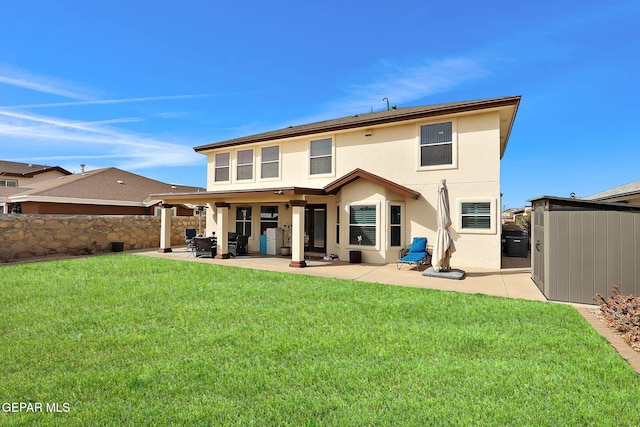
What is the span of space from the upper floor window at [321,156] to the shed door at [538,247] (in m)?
8.94

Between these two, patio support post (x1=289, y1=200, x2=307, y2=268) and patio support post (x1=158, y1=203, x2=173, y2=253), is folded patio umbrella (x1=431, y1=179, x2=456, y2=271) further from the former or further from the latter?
patio support post (x1=158, y1=203, x2=173, y2=253)

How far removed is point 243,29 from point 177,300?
1102cm

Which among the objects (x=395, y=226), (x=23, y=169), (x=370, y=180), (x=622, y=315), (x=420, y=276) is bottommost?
(x=420, y=276)

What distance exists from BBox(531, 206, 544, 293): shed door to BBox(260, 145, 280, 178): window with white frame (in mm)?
11936

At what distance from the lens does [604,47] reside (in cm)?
1180

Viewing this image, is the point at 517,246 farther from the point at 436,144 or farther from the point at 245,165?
the point at 245,165

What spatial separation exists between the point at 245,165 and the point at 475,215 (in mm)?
12531

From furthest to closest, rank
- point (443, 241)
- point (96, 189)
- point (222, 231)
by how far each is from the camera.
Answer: point (96, 189), point (222, 231), point (443, 241)

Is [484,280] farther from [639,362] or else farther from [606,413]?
[606,413]

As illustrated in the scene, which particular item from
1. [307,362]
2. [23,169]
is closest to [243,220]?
[307,362]

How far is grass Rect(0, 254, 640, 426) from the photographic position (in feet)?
9.85

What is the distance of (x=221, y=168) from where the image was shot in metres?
19.5

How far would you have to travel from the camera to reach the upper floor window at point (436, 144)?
13.0m

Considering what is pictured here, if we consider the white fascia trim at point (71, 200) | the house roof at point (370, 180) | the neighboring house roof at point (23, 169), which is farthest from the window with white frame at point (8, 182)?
the house roof at point (370, 180)
